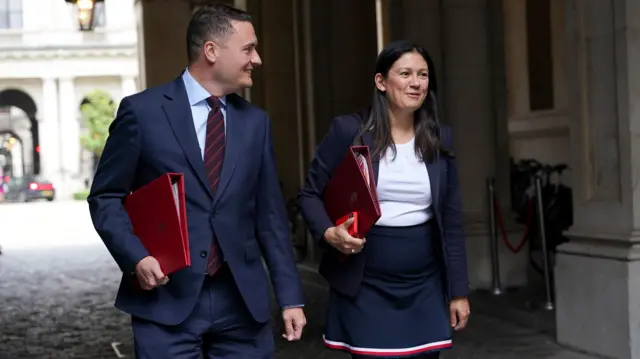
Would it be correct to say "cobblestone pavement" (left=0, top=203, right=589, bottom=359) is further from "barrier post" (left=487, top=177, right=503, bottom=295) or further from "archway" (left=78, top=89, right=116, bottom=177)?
"archway" (left=78, top=89, right=116, bottom=177)

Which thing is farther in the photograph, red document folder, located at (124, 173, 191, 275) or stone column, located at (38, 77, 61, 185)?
stone column, located at (38, 77, 61, 185)

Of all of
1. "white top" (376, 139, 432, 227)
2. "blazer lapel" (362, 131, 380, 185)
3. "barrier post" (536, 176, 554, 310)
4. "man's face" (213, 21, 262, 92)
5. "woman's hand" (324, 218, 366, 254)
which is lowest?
"barrier post" (536, 176, 554, 310)

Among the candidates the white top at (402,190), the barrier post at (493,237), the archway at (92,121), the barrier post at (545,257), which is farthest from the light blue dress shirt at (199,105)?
the archway at (92,121)

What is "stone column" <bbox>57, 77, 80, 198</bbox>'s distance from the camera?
77.9 metres

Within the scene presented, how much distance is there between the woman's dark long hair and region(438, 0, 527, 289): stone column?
788 centimetres

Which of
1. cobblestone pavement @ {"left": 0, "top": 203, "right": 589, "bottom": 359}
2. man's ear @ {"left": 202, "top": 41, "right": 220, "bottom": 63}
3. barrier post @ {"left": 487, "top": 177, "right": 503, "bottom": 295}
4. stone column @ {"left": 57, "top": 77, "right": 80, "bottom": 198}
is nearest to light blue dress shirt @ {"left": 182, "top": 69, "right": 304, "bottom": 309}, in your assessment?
man's ear @ {"left": 202, "top": 41, "right": 220, "bottom": 63}

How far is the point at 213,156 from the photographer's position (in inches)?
152

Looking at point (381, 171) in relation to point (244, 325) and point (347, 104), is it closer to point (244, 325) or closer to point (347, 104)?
point (244, 325)

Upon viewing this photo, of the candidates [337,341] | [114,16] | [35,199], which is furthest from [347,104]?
[114,16]

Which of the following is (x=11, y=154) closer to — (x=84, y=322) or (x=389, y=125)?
(x=84, y=322)

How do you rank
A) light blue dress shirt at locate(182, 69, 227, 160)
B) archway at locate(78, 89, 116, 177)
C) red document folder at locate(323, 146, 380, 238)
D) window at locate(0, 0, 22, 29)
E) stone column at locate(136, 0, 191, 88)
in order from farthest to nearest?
window at locate(0, 0, 22, 29) → archway at locate(78, 89, 116, 177) → stone column at locate(136, 0, 191, 88) → red document folder at locate(323, 146, 380, 238) → light blue dress shirt at locate(182, 69, 227, 160)

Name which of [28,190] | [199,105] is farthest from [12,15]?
[199,105]

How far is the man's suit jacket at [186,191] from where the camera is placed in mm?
3777

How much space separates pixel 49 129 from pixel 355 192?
3034 inches
